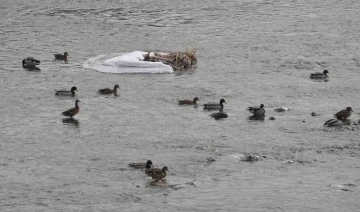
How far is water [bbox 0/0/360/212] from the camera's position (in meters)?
24.5

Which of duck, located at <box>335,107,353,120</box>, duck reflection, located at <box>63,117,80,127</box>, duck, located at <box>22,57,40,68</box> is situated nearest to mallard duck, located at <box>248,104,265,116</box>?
duck, located at <box>335,107,353,120</box>

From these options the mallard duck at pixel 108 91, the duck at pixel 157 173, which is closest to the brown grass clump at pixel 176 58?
the mallard duck at pixel 108 91

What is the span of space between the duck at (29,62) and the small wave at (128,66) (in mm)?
2174

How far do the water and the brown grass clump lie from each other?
0.59 metres

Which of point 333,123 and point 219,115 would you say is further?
point 219,115

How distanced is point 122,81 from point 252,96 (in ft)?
19.1

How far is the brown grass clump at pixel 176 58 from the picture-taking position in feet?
129

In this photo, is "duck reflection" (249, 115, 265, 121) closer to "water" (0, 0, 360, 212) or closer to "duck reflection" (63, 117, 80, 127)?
"water" (0, 0, 360, 212)

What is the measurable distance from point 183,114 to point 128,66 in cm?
759

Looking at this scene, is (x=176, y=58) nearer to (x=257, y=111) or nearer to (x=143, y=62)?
(x=143, y=62)

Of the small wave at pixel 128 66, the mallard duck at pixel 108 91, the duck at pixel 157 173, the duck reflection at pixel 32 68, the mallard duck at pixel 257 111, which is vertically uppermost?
the small wave at pixel 128 66

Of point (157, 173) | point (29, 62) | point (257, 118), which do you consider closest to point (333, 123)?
point (257, 118)

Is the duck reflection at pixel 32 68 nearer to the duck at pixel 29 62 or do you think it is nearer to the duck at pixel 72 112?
the duck at pixel 29 62

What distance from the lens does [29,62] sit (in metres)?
38.4
